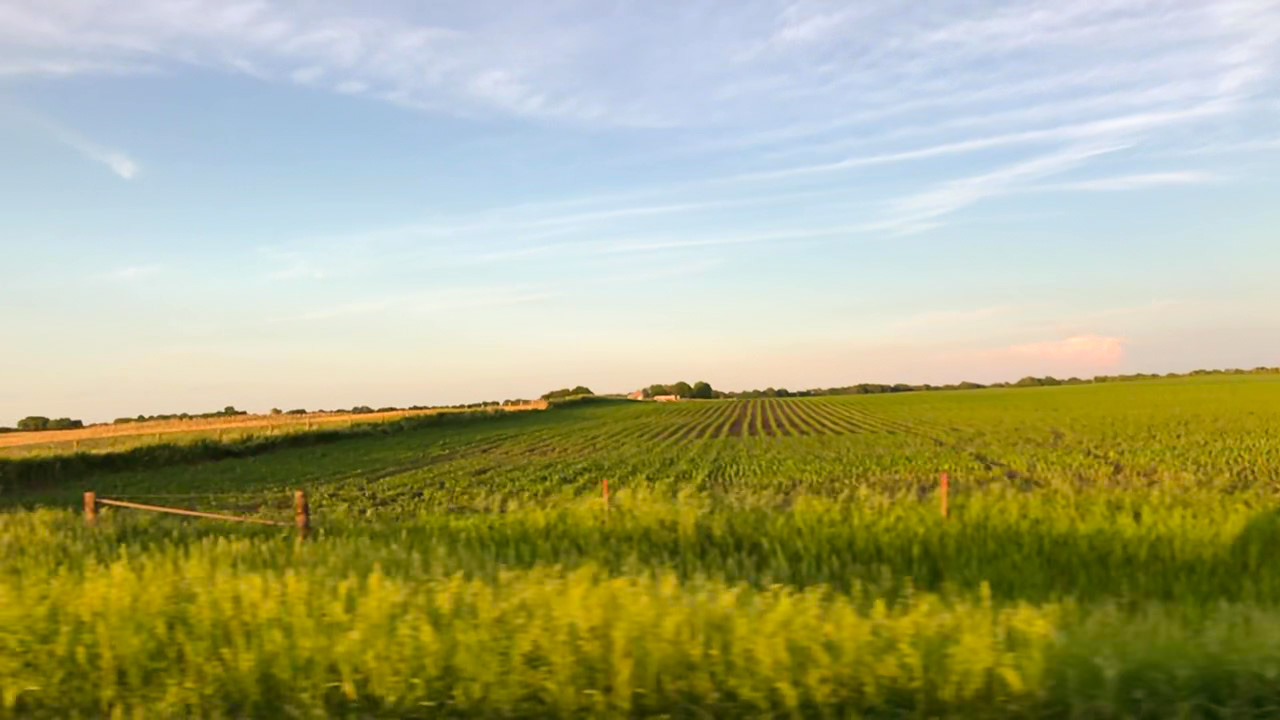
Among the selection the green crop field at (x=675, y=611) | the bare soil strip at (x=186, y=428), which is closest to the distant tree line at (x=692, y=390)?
the bare soil strip at (x=186, y=428)

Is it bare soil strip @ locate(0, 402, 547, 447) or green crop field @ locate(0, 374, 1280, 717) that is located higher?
bare soil strip @ locate(0, 402, 547, 447)

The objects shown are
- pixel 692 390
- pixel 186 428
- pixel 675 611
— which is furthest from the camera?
pixel 692 390

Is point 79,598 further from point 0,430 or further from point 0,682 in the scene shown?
point 0,430

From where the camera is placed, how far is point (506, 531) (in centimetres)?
1341

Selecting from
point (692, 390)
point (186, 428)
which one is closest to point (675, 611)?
point (186, 428)

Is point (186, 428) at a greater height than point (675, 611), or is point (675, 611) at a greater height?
point (186, 428)

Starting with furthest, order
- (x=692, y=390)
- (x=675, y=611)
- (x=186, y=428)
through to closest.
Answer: (x=692, y=390)
(x=186, y=428)
(x=675, y=611)

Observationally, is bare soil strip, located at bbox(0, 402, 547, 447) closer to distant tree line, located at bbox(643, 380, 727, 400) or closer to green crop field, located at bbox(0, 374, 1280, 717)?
green crop field, located at bbox(0, 374, 1280, 717)

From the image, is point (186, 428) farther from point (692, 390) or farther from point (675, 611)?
point (692, 390)

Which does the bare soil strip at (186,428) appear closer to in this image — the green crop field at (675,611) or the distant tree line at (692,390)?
the green crop field at (675,611)

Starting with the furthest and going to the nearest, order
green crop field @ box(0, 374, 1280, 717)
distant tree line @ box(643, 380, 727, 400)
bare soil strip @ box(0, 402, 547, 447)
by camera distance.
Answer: distant tree line @ box(643, 380, 727, 400) → bare soil strip @ box(0, 402, 547, 447) → green crop field @ box(0, 374, 1280, 717)

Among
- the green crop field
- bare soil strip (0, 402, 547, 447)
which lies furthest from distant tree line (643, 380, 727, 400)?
the green crop field

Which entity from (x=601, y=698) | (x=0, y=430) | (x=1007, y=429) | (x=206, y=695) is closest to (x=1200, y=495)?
(x=601, y=698)

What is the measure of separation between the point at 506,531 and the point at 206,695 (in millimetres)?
7253
